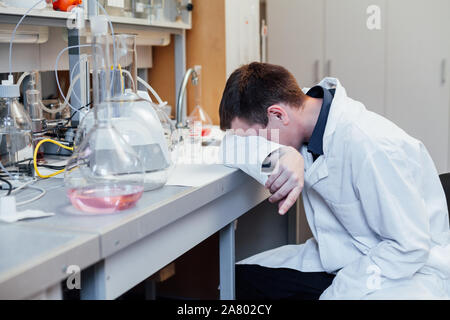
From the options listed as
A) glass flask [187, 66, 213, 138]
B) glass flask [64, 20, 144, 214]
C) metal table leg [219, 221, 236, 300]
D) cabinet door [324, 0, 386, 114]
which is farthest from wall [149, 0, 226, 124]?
glass flask [64, 20, 144, 214]

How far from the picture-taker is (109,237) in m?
0.92

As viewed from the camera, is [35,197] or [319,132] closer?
[35,197]

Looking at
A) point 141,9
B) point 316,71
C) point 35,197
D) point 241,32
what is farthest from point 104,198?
point 316,71

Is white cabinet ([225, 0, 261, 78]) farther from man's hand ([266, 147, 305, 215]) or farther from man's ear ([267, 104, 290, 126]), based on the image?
man's hand ([266, 147, 305, 215])

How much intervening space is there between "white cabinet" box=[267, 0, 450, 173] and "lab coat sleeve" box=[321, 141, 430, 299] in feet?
5.90

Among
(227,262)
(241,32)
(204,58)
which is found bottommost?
(227,262)

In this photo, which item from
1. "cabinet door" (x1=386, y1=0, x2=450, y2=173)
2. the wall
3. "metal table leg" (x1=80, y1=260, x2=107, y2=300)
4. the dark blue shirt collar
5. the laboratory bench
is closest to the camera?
the laboratory bench

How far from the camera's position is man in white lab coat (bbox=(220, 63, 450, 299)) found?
124 cm

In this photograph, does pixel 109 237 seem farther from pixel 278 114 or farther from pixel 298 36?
pixel 298 36

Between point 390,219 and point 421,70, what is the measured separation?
192 cm

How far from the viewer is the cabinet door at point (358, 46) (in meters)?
2.95

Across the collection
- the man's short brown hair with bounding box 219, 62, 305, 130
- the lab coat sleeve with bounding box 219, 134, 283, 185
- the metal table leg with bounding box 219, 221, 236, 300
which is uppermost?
the man's short brown hair with bounding box 219, 62, 305, 130

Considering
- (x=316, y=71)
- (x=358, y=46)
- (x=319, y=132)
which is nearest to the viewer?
(x=319, y=132)

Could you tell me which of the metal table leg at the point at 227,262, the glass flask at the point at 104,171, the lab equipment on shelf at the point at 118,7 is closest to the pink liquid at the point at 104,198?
the glass flask at the point at 104,171
